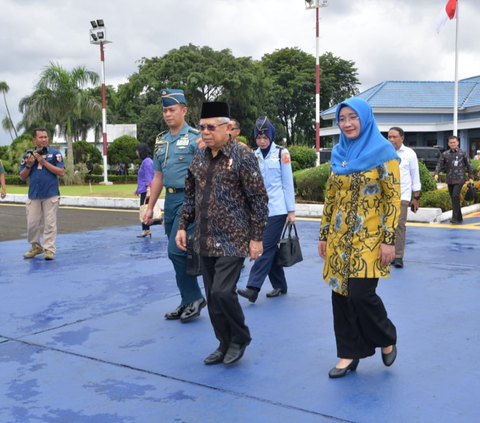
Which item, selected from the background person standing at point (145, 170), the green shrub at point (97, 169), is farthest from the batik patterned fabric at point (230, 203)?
the green shrub at point (97, 169)

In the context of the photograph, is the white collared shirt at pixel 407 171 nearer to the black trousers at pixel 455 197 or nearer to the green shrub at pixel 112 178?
the black trousers at pixel 455 197

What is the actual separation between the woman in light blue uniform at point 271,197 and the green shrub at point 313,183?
360 inches

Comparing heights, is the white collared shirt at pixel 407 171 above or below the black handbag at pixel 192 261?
above

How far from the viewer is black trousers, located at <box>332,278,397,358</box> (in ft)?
11.9

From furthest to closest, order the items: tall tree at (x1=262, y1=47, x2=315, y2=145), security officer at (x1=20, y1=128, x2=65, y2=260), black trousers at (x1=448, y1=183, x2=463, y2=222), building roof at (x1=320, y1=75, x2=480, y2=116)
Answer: tall tree at (x1=262, y1=47, x2=315, y2=145) → building roof at (x1=320, y1=75, x2=480, y2=116) → black trousers at (x1=448, y1=183, x2=463, y2=222) → security officer at (x1=20, y1=128, x2=65, y2=260)

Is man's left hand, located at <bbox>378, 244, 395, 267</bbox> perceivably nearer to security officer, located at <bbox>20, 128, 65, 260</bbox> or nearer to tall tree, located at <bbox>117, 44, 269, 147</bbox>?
security officer, located at <bbox>20, 128, 65, 260</bbox>

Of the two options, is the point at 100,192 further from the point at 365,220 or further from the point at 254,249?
the point at 365,220

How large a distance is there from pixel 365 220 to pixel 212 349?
60.9 inches

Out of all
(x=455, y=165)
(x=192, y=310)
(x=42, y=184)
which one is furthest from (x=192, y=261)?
(x=455, y=165)

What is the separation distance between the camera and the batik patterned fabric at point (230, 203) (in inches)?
155

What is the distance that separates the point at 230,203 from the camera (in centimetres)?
396

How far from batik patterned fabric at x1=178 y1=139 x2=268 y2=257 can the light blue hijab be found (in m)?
0.58

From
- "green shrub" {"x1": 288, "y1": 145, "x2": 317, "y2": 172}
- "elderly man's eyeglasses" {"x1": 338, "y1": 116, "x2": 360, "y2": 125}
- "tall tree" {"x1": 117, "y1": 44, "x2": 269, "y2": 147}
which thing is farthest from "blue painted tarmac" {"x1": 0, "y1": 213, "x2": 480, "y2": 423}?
"tall tree" {"x1": 117, "y1": 44, "x2": 269, "y2": 147}

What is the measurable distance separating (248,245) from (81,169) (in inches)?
1161
